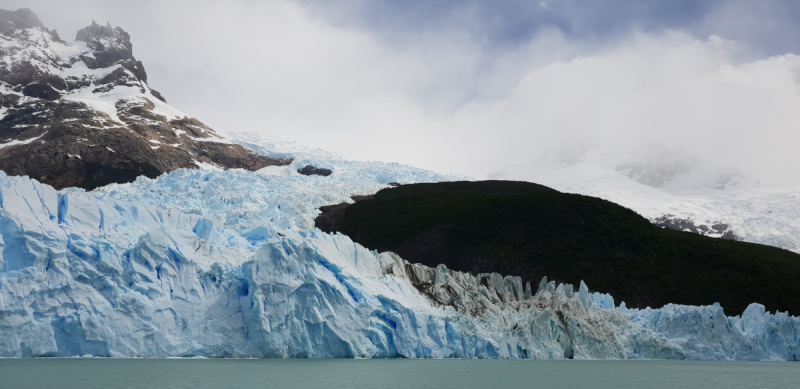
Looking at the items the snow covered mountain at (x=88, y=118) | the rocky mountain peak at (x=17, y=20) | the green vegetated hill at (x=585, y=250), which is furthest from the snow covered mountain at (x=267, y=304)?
the rocky mountain peak at (x=17, y=20)

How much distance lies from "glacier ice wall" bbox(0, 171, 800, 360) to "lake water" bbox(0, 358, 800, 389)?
0.73 metres

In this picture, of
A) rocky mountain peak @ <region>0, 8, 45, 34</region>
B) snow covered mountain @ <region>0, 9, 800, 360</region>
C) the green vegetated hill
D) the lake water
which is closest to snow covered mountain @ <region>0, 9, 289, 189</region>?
rocky mountain peak @ <region>0, 8, 45, 34</region>

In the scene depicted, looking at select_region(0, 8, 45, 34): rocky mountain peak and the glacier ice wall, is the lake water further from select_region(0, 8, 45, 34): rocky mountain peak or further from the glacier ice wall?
select_region(0, 8, 45, 34): rocky mountain peak

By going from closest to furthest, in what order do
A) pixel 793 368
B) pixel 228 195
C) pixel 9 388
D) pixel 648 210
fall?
pixel 9 388 → pixel 793 368 → pixel 228 195 → pixel 648 210

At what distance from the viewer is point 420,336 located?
23344mm

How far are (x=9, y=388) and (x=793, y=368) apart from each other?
26.3 meters

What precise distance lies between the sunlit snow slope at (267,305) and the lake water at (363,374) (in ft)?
2.70

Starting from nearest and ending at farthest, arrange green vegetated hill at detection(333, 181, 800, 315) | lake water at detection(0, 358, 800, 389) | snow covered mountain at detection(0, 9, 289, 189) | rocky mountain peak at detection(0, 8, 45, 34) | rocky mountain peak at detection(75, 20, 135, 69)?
lake water at detection(0, 358, 800, 389)
green vegetated hill at detection(333, 181, 800, 315)
snow covered mountain at detection(0, 9, 289, 189)
rocky mountain peak at detection(0, 8, 45, 34)
rocky mountain peak at detection(75, 20, 135, 69)

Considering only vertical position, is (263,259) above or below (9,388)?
above

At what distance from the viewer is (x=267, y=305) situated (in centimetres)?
2133

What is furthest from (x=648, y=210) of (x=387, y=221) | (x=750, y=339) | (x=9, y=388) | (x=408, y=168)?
(x=9, y=388)

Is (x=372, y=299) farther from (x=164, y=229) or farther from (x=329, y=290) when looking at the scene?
(x=164, y=229)

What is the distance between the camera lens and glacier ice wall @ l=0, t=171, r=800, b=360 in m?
19.9

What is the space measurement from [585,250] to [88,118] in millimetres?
78200
